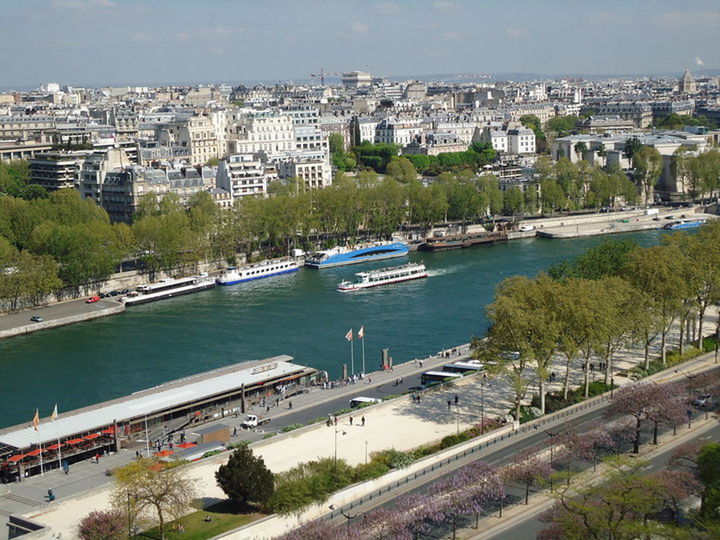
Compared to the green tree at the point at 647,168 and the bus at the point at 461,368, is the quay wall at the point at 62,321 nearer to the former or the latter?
the bus at the point at 461,368

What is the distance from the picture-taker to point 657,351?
25.7m

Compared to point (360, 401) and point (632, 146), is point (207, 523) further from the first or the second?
point (632, 146)

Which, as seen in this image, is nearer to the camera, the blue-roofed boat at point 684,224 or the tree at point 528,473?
the tree at point 528,473

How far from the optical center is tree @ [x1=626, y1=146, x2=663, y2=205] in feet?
183

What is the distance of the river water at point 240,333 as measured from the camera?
26.1 m

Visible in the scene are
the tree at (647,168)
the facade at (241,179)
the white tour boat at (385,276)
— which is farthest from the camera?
the tree at (647,168)

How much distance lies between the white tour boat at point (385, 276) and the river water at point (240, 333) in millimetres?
421

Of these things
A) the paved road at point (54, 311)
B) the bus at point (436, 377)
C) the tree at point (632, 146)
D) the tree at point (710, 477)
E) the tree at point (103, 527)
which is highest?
the tree at point (632, 146)

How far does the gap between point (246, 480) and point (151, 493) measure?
1.46 m

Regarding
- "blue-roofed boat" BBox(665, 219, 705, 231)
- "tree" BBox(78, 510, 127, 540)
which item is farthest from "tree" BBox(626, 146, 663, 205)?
"tree" BBox(78, 510, 127, 540)

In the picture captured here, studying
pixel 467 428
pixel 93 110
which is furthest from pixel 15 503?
pixel 93 110

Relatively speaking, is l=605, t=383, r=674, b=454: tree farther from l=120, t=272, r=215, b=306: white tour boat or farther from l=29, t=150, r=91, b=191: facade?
l=29, t=150, r=91, b=191: facade

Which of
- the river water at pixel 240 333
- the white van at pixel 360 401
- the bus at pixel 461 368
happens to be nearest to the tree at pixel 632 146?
the river water at pixel 240 333

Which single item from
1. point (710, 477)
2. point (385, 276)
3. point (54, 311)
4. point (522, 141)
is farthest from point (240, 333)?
point (522, 141)
